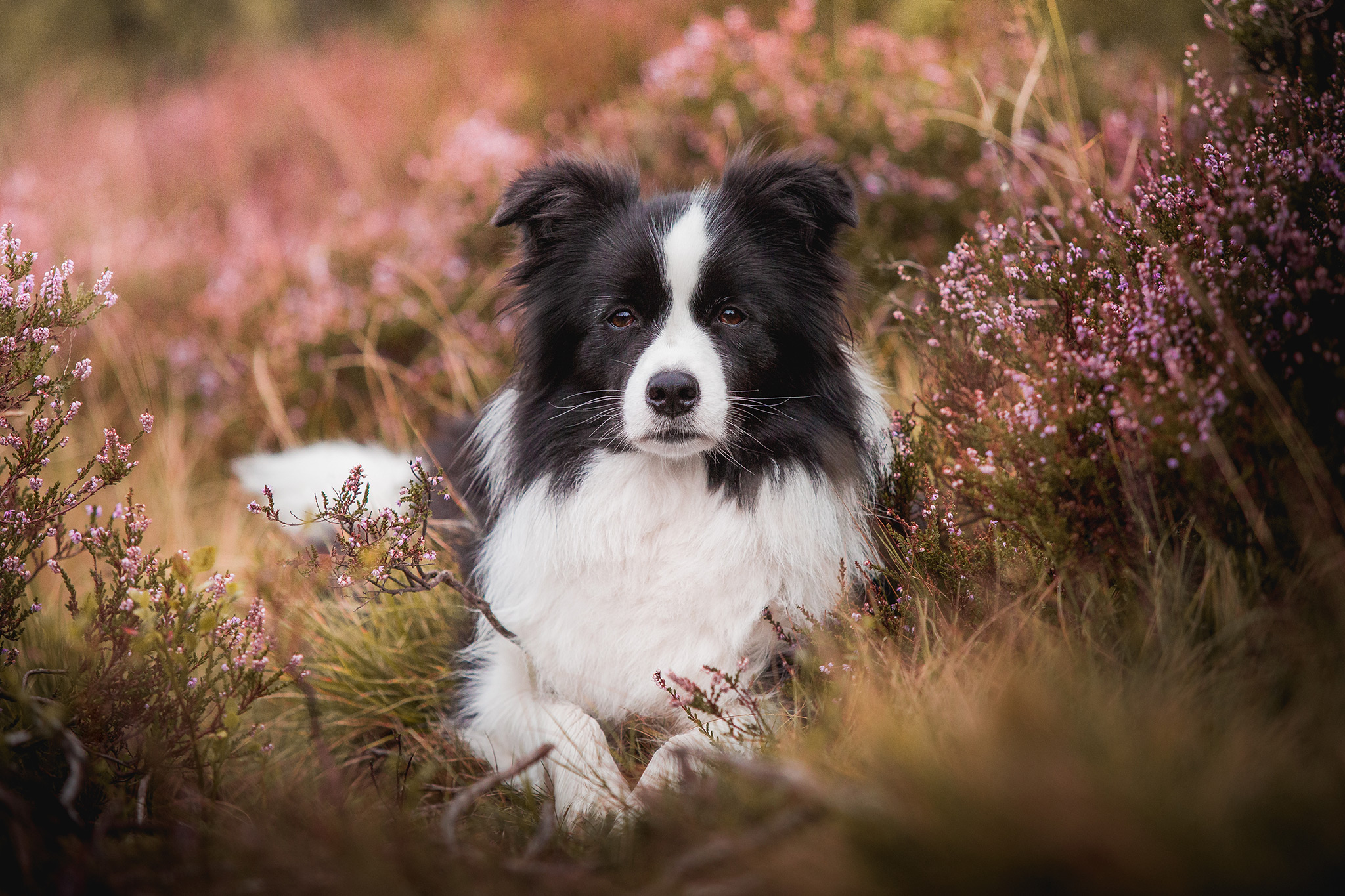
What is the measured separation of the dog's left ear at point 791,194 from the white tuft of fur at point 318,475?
6.30ft

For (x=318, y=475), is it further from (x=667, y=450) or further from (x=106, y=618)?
(x=667, y=450)

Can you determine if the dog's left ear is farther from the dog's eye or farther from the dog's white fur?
the dog's eye

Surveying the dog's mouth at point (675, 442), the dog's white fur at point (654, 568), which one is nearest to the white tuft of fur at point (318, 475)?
the dog's white fur at point (654, 568)

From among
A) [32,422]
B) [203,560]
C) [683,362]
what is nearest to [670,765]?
[683,362]

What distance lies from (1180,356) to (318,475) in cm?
353

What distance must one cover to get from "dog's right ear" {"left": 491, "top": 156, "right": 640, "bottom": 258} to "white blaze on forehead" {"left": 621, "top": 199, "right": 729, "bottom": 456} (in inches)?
13.6

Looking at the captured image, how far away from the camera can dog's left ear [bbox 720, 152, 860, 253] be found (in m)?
2.92

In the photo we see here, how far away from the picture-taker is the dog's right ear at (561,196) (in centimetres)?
297

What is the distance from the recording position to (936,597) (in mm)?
2625

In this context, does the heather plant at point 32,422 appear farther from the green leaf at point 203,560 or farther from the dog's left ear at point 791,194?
the dog's left ear at point 791,194

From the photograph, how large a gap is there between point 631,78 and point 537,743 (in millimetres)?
5849

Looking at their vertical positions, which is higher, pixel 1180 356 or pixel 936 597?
pixel 1180 356

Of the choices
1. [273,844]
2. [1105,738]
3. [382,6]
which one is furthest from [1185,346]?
[382,6]

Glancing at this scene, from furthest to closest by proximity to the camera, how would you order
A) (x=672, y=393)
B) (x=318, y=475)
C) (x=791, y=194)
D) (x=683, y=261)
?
(x=318, y=475), (x=791, y=194), (x=683, y=261), (x=672, y=393)
